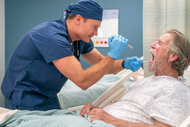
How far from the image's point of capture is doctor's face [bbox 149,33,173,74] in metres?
1.36

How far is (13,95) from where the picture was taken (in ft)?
4.63

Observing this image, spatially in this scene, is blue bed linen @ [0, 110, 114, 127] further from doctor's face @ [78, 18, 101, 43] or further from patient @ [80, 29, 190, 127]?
doctor's face @ [78, 18, 101, 43]

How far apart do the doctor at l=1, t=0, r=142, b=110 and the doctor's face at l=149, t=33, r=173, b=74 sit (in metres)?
0.23

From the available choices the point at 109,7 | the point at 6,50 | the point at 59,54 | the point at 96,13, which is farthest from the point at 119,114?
the point at 6,50

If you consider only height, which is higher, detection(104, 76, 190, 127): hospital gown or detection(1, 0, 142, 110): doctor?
detection(1, 0, 142, 110): doctor

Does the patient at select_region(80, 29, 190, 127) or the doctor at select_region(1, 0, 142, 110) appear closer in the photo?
the patient at select_region(80, 29, 190, 127)

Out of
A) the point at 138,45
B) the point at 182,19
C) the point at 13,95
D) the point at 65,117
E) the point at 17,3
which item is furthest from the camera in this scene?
the point at 17,3

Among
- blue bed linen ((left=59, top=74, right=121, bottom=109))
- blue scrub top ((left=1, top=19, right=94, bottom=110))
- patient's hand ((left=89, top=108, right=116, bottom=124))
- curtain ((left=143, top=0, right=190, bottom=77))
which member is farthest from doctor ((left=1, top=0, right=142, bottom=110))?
blue bed linen ((left=59, top=74, right=121, bottom=109))

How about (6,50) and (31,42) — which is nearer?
(31,42)

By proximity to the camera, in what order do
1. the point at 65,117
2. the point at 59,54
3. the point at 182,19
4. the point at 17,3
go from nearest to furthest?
the point at 65,117, the point at 59,54, the point at 182,19, the point at 17,3

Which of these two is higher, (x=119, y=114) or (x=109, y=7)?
(x=109, y=7)

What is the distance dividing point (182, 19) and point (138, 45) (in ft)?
4.88

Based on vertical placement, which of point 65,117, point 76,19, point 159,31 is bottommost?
point 65,117

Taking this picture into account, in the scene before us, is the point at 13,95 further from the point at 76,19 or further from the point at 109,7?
the point at 109,7
